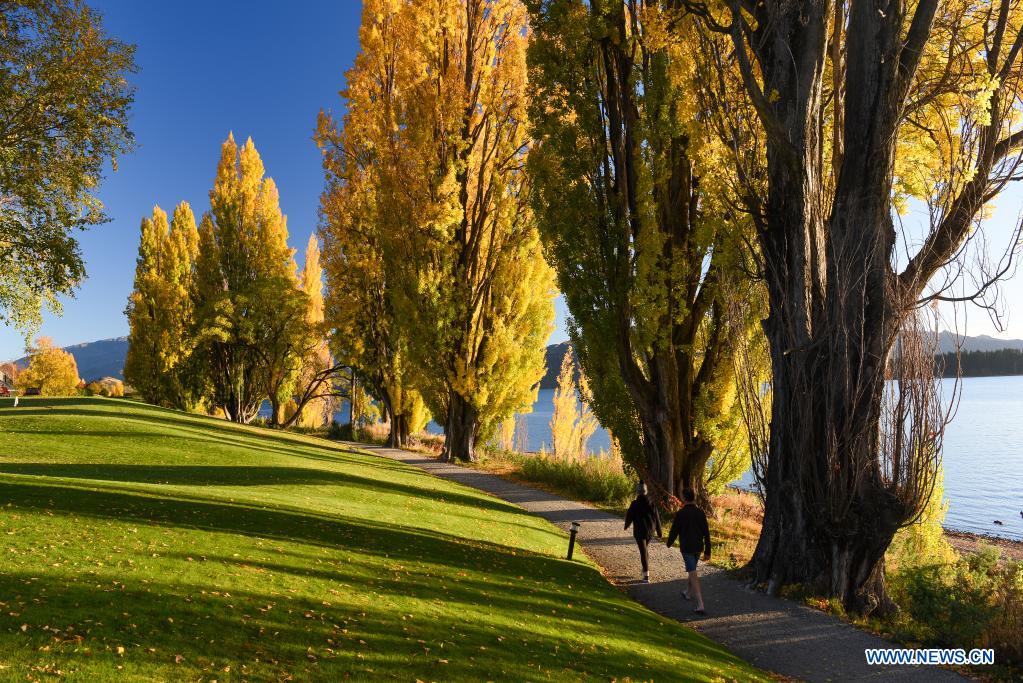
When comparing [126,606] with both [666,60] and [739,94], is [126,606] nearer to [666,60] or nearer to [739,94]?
[739,94]

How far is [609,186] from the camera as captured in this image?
15812 millimetres

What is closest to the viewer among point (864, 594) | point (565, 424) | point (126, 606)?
point (126, 606)

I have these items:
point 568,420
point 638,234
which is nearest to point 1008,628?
point 638,234

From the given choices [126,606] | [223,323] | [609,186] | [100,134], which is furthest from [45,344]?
[126,606]

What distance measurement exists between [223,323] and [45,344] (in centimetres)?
5087

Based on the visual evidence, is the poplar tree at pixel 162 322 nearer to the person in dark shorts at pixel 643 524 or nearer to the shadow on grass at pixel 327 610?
the shadow on grass at pixel 327 610

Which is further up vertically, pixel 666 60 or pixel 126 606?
pixel 666 60

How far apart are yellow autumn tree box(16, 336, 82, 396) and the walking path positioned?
61.1 metres

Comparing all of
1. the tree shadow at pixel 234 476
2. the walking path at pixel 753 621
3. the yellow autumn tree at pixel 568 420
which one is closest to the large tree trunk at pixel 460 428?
the yellow autumn tree at pixel 568 420

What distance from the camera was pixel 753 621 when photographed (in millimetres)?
8969

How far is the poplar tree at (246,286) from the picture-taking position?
34.1 metres

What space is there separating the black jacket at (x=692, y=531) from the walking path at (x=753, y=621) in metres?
0.96

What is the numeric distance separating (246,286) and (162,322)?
5.72 metres

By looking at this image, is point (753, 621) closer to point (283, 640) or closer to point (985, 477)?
point (283, 640)
